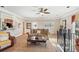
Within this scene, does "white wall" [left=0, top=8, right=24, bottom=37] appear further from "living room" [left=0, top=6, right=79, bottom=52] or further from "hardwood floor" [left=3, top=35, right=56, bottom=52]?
"hardwood floor" [left=3, top=35, right=56, bottom=52]

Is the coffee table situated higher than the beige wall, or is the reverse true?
the beige wall

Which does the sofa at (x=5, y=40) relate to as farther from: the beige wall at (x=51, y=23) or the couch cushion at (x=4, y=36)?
the beige wall at (x=51, y=23)

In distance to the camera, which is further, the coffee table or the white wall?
the coffee table

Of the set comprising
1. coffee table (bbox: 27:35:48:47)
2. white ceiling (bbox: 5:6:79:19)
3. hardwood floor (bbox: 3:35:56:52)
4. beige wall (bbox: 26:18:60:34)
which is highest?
white ceiling (bbox: 5:6:79:19)

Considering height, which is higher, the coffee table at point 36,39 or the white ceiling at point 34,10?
the white ceiling at point 34,10

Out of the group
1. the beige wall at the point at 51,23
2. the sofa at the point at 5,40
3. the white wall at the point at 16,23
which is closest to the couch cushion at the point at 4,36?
the sofa at the point at 5,40

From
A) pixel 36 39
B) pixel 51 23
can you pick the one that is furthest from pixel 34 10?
pixel 36 39

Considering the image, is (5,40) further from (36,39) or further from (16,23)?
(36,39)

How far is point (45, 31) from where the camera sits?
2393mm

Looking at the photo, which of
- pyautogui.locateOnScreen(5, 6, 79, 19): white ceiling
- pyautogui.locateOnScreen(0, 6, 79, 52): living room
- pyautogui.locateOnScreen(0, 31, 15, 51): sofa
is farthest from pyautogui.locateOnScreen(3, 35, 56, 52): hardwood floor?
pyautogui.locateOnScreen(5, 6, 79, 19): white ceiling

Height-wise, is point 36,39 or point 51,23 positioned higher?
point 51,23

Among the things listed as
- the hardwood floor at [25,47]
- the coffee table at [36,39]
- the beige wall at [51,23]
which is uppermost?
the beige wall at [51,23]
